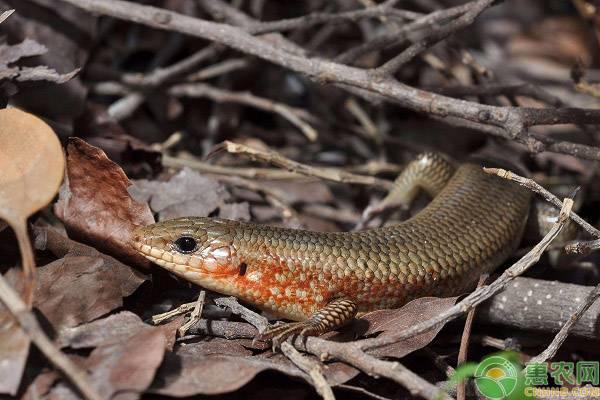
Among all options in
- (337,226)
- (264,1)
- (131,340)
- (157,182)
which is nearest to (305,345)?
(131,340)

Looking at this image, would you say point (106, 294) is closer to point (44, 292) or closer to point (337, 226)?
point (44, 292)

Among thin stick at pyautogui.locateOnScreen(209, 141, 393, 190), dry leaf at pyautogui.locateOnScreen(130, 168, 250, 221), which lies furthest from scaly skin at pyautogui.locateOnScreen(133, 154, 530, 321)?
thin stick at pyautogui.locateOnScreen(209, 141, 393, 190)

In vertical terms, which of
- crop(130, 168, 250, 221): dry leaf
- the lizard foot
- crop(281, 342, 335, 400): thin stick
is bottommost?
crop(130, 168, 250, 221): dry leaf

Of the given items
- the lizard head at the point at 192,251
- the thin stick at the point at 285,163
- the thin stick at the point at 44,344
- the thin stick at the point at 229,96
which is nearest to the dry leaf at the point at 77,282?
the lizard head at the point at 192,251

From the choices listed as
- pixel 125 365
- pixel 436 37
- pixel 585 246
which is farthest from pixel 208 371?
pixel 436 37
